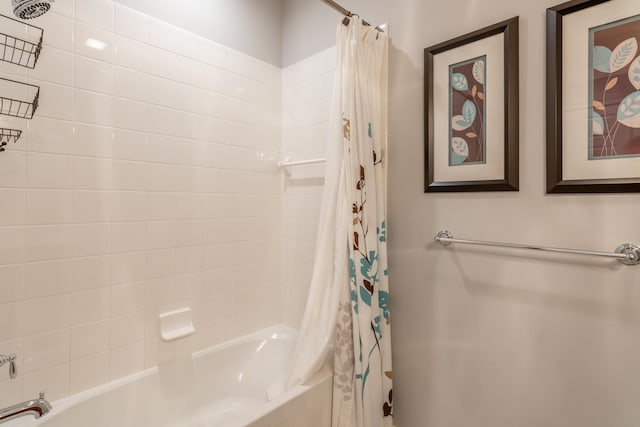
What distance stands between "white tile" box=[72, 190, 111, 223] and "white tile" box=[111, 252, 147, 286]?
0.19m

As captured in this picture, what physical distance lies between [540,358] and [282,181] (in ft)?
5.32

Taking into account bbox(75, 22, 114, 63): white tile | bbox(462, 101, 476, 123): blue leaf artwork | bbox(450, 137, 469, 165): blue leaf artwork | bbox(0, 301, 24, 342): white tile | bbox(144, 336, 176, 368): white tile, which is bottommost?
bbox(144, 336, 176, 368): white tile

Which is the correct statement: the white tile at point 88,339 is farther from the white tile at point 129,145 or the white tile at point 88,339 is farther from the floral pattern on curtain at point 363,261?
the floral pattern on curtain at point 363,261

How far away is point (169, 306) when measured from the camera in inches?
63.7

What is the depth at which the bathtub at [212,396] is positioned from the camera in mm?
1288

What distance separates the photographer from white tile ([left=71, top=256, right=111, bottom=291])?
4.39ft

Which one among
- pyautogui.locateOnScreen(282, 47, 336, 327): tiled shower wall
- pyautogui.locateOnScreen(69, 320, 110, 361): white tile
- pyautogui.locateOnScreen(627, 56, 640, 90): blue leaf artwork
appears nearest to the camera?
pyautogui.locateOnScreen(627, 56, 640, 90): blue leaf artwork

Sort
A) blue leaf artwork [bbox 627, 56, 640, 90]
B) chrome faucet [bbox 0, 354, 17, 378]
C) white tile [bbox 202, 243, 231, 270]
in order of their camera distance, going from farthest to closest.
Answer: white tile [bbox 202, 243, 231, 270] < chrome faucet [bbox 0, 354, 17, 378] < blue leaf artwork [bbox 627, 56, 640, 90]

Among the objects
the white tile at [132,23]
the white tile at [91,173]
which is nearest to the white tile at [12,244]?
the white tile at [91,173]

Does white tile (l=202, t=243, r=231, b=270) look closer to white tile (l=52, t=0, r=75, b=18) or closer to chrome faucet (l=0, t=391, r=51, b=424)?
chrome faucet (l=0, t=391, r=51, b=424)

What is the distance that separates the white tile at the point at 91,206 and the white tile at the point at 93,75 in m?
0.46

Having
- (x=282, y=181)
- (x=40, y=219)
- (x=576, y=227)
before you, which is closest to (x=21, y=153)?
(x=40, y=219)

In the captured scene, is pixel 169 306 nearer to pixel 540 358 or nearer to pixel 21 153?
pixel 21 153

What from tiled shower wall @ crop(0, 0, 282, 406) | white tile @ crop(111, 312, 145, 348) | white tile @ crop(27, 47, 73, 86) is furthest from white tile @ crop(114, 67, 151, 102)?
white tile @ crop(111, 312, 145, 348)
